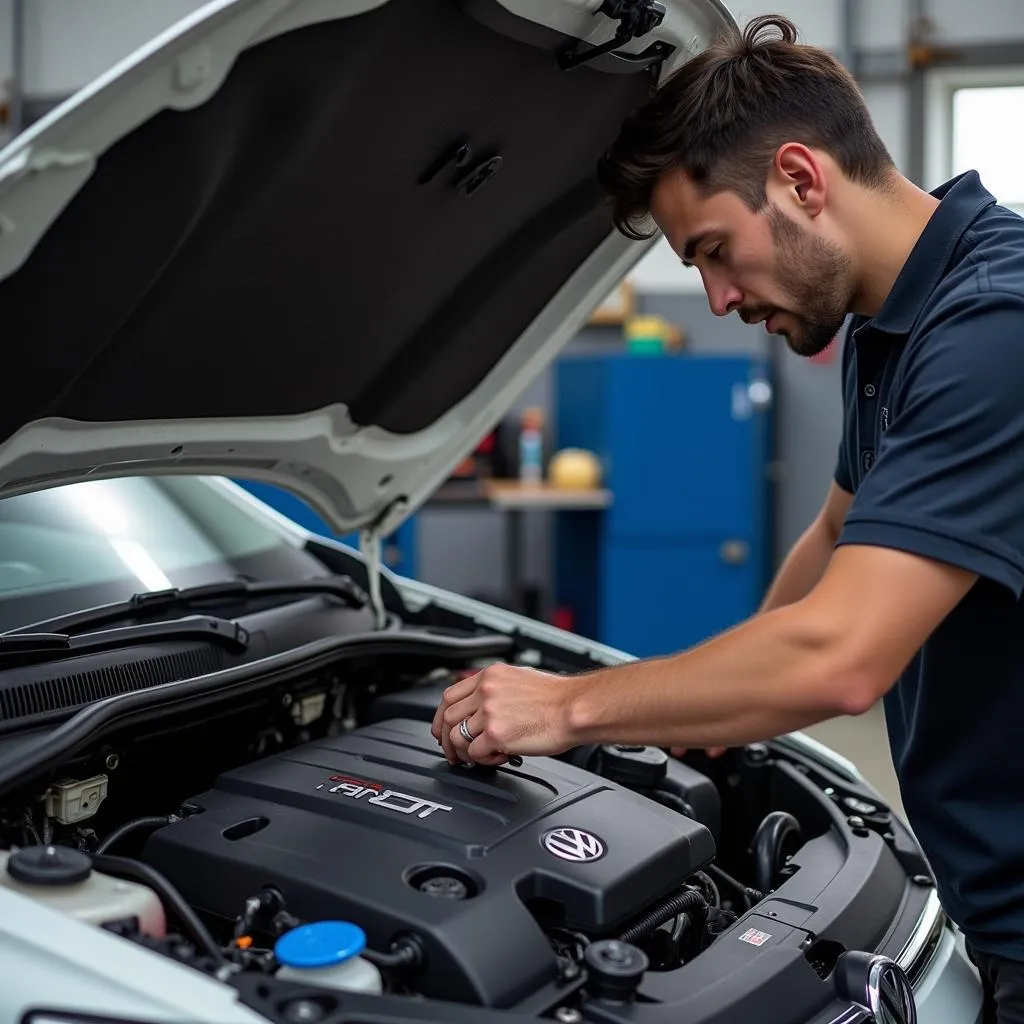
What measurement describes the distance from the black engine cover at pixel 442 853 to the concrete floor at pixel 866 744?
2511 mm

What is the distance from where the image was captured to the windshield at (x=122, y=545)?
171 cm

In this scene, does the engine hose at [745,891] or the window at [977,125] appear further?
the window at [977,125]

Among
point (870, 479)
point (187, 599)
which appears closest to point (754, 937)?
point (870, 479)

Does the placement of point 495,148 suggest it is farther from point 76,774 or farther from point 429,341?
point 76,774

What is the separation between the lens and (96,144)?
1171mm

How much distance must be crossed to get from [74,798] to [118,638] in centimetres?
26

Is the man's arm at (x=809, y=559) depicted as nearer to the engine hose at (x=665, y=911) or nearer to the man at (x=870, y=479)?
the man at (x=870, y=479)

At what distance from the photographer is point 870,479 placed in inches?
47.4

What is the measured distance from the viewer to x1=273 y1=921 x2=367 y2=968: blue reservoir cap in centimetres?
109

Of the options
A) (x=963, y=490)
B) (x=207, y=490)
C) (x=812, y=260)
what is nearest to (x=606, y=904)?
(x=963, y=490)

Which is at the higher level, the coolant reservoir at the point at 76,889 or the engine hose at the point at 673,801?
the coolant reservoir at the point at 76,889

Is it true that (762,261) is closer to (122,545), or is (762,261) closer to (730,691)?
(730,691)

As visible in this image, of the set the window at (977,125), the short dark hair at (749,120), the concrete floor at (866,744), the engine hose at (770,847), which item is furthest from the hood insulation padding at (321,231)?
the window at (977,125)

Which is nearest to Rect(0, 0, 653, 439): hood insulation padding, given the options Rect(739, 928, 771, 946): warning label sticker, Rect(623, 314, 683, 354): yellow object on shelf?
Rect(739, 928, 771, 946): warning label sticker
